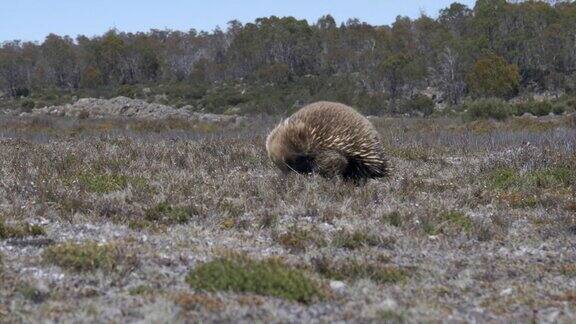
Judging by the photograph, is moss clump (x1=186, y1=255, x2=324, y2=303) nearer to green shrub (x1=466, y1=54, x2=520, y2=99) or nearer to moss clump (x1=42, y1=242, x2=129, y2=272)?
moss clump (x1=42, y1=242, x2=129, y2=272)

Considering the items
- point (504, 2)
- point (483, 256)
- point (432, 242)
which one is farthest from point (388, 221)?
point (504, 2)

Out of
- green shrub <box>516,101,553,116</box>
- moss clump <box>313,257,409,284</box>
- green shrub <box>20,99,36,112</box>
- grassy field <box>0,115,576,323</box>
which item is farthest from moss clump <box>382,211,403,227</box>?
green shrub <box>20,99,36,112</box>

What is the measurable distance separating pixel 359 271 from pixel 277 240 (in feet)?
5.16

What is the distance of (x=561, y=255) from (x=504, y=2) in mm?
62387

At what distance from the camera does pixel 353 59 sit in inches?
2749

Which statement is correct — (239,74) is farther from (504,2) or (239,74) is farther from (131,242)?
(131,242)

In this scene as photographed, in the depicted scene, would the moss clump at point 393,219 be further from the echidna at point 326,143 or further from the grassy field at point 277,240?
the echidna at point 326,143

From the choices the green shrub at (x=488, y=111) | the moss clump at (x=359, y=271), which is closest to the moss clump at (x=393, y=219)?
the moss clump at (x=359, y=271)

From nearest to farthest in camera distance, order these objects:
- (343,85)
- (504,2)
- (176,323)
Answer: (176,323)
(343,85)
(504,2)

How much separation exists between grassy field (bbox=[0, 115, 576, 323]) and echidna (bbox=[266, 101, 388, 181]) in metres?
0.41

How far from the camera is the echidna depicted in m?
12.1

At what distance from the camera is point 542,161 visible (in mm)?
13547

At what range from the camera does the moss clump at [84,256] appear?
22.2 feet

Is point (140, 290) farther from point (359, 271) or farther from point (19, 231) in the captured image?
point (19, 231)
